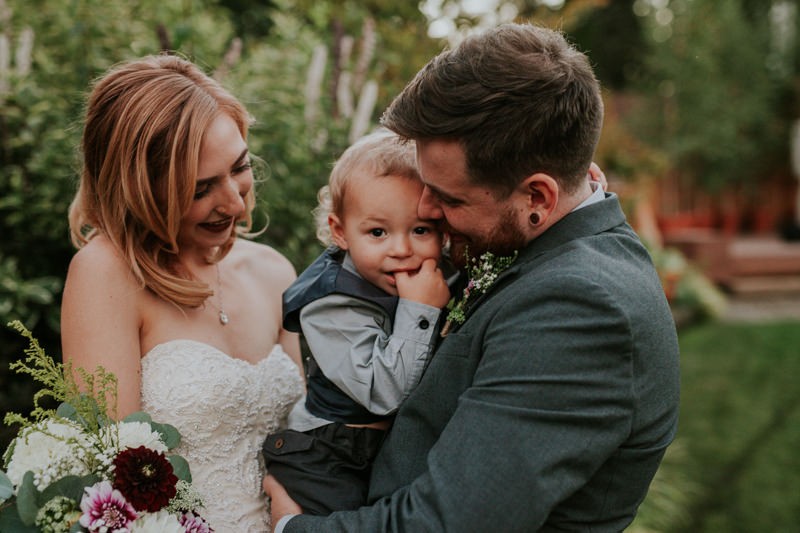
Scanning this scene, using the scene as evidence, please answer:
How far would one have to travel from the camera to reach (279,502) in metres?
2.23

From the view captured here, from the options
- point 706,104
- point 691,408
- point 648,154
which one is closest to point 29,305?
point 691,408

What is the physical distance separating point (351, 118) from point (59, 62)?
5.94ft

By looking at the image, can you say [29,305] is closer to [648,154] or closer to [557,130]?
[557,130]

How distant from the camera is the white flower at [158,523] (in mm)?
1694

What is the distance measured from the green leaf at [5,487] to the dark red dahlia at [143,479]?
23 centimetres

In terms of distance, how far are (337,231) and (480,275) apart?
59 centimetres

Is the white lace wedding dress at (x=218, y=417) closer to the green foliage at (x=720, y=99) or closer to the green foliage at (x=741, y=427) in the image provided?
the green foliage at (x=741, y=427)

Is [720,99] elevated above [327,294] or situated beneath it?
situated beneath

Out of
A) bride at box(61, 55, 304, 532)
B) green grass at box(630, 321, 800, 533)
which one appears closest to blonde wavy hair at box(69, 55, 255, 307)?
bride at box(61, 55, 304, 532)

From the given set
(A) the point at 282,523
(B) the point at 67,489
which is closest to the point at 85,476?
(B) the point at 67,489

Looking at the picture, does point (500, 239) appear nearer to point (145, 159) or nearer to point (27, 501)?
point (145, 159)

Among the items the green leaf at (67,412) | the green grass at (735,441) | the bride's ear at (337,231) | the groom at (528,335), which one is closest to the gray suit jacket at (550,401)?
the groom at (528,335)

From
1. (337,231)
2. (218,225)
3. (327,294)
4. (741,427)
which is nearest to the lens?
(327,294)

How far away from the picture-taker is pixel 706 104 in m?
14.5
